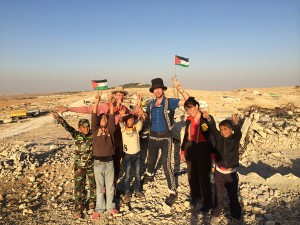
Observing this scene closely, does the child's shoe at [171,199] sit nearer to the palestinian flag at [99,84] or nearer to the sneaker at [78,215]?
the sneaker at [78,215]

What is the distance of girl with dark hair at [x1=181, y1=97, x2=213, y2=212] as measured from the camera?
434cm

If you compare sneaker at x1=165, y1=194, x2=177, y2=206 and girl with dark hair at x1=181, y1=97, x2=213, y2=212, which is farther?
sneaker at x1=165, y1=194, x2=177, y2=206

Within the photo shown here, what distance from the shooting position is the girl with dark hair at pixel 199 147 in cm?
434

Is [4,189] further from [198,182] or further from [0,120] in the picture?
[0,120]

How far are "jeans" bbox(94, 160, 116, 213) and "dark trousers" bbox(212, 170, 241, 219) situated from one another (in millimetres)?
1827

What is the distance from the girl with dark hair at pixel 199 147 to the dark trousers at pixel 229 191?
0.69ft

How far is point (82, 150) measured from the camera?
15.2ft


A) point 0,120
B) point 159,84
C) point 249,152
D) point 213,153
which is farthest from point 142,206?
point 0,120

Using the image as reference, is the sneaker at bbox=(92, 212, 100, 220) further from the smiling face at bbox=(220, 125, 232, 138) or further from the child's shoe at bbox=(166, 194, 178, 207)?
the smiling face at bbox=(220, 125, 232, 138)

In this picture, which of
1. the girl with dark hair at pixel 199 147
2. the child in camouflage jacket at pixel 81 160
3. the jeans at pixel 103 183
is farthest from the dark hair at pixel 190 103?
the child in camouflage jacket at pixel 81 160

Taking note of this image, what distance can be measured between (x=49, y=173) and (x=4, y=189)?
1187mm

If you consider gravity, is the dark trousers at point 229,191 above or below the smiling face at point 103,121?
below

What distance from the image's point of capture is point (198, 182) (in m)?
4.85

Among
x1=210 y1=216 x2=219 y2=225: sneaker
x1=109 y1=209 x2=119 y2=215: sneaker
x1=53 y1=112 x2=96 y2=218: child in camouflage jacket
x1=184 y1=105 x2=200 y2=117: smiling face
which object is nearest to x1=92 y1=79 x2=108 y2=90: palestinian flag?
x1=53 y1=112 x2=96 y2=218: child in camouflage jacket
